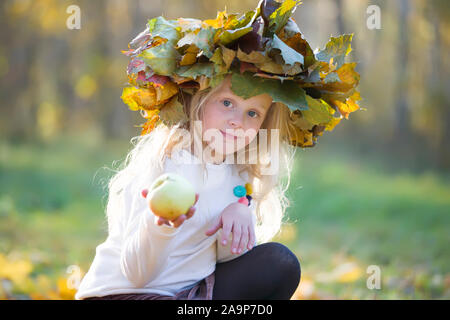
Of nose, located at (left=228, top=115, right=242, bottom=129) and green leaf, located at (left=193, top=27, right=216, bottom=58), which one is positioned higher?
green leaf, located at (left=193, top=27, right=216, bottom=58)

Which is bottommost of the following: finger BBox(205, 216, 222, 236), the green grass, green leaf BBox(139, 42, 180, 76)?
the green grass

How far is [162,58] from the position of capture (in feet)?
6.86

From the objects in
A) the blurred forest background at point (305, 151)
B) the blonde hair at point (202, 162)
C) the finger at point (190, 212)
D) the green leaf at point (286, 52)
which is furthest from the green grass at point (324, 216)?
the finger at point (190, 212)

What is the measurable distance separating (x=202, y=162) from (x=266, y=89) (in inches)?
17.5

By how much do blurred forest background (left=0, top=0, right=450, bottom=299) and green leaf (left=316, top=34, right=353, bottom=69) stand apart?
115 cm

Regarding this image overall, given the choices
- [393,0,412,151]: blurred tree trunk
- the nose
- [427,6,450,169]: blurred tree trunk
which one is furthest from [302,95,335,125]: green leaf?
[393,0,412,151]: blurred tree trunk

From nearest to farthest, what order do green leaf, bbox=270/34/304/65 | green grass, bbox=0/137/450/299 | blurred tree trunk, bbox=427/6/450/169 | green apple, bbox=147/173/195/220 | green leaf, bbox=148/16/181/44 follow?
green apple, bbox=147/173/195/220
green leaf, bbox=270/34/304/65
green leaf, bbox=148/16/181/44
green grass, bbox=0/137/450/299
blurred tree trunk, bbox=427/6/450/169

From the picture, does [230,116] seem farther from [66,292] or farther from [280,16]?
[66,292]

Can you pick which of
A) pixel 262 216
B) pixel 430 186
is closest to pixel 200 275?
pixel 262 216

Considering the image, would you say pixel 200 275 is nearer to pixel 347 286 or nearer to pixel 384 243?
pixel 347 286

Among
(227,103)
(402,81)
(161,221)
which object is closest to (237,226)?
(161,221)

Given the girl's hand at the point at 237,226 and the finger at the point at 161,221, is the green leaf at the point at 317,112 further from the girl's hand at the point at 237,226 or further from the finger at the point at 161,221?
the finger at the point at 161,221

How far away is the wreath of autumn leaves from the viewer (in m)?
2.07

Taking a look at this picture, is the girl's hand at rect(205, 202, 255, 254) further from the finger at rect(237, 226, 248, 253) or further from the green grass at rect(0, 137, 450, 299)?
the green grass at rect(0, 137, 450, 299)
